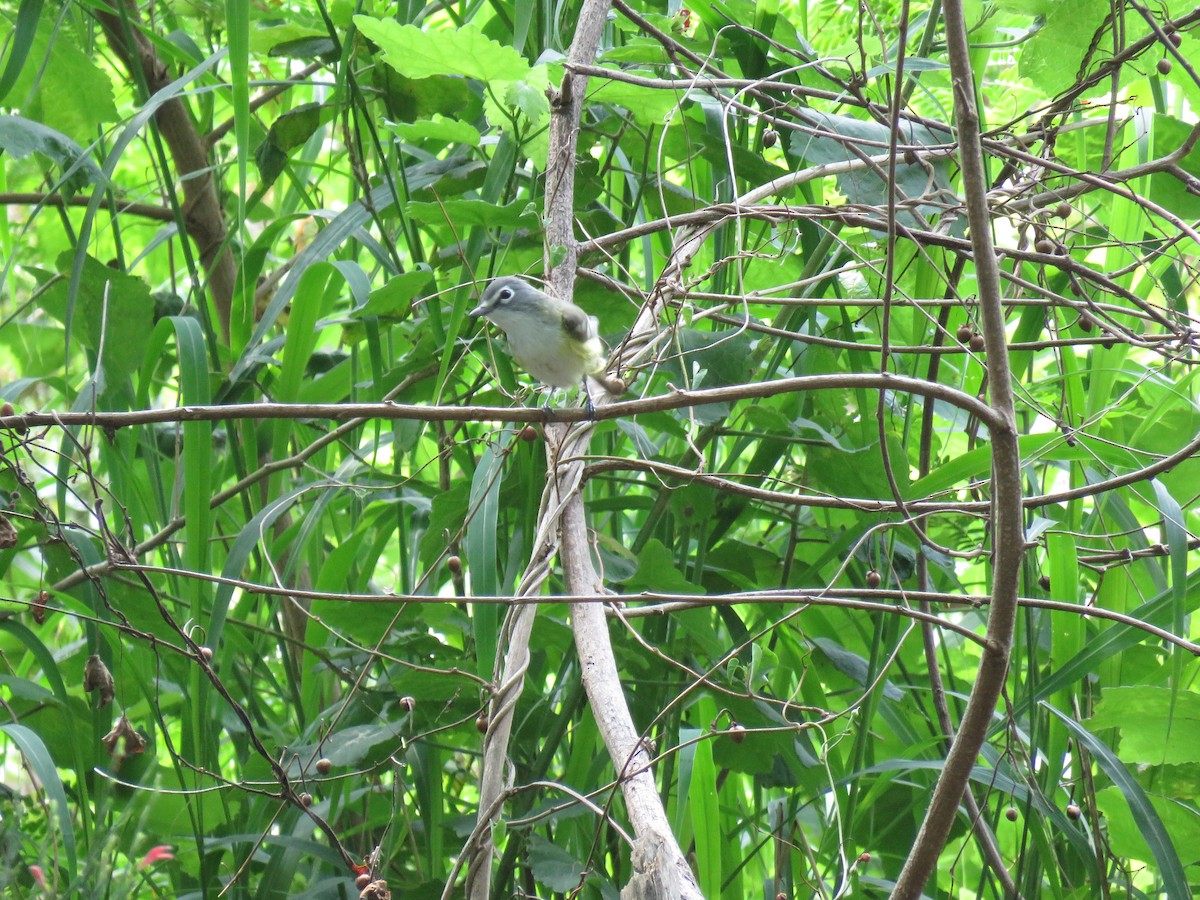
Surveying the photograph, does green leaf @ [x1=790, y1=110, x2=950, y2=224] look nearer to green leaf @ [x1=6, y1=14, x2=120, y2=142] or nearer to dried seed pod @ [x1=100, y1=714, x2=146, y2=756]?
dried seed pod @ [x1=100, y1=714, x2=146, y2=756]

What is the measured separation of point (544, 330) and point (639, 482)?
385 millimetres

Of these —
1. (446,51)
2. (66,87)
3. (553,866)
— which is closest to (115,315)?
(66,87)

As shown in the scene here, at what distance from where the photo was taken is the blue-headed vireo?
7.25ft

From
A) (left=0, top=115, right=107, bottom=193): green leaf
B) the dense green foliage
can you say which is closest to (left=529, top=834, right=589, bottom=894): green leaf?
the dense green foliage

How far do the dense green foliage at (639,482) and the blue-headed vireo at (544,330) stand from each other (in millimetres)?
78

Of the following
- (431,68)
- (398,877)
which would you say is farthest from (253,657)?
(431,68)

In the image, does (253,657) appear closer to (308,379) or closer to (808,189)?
(308,379)

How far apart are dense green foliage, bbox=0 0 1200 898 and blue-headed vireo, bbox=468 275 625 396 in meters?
0.08

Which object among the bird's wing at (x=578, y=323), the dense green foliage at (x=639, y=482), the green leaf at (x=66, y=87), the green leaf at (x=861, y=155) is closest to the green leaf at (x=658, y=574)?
the dense green foliage at (x=639, y=482)

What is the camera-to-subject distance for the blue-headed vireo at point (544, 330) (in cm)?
221

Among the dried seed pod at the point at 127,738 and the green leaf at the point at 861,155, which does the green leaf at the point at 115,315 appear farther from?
the green leaf at the point at 861,155

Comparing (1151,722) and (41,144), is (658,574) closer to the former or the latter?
(1151,722)

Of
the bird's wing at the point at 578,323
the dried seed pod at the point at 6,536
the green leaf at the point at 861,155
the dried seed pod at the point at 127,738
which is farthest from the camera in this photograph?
the bird's wing at the point at 578,323

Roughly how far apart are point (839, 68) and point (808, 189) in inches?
25.0
